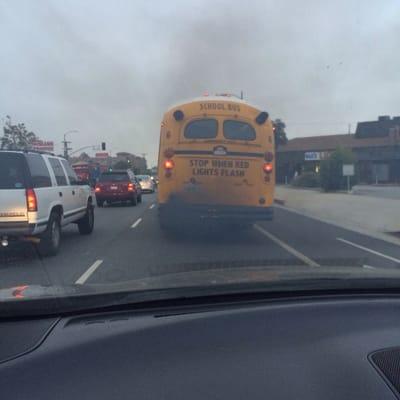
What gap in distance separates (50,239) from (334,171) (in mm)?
37757

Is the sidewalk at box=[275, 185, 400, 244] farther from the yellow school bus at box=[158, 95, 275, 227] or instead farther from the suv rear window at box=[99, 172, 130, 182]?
the suv rear window at box=[99, 172, 130, 182]

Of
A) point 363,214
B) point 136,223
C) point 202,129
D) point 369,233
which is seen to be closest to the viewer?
point 202,129

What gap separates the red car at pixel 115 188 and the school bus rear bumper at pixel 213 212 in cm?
1335

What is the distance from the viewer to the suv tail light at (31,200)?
9.06 metres

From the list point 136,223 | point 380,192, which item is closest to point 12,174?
point 136,223

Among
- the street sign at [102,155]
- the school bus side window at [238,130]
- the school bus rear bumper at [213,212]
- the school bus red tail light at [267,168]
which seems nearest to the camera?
the school bus rear bumper at [213,212]

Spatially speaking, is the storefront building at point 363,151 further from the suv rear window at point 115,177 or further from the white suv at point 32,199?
the white suv at point 32,199

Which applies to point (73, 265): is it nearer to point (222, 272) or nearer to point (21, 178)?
point (21, 178)

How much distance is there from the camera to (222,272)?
3.92m

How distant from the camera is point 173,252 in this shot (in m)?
10.6

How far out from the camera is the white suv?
8984mm

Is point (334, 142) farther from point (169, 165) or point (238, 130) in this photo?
point (169, 165)

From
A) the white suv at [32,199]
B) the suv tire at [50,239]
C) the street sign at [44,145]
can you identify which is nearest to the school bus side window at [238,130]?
the white suv at [32,199]

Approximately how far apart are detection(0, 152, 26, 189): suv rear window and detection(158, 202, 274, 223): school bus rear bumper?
3968mm
